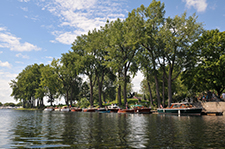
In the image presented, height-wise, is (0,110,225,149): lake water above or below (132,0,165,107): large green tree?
below

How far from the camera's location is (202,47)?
5247cm

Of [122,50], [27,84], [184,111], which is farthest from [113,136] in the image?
[27,84]

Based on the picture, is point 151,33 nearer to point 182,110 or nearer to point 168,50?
point 168,50

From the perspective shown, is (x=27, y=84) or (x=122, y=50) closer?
(x=122, y=50)

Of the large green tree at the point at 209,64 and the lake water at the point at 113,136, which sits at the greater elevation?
the large green tree at the point at 209,64

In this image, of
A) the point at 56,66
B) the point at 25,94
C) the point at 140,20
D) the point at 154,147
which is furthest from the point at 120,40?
the point at 25,94

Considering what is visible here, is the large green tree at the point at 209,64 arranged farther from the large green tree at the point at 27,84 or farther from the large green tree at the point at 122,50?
the large green tree at the point at 27,84

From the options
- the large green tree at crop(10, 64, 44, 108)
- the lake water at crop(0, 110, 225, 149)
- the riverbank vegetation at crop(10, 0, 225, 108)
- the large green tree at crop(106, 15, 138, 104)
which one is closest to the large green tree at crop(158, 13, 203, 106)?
the riverbank vegetation at crop(10, 0, 225, 108)

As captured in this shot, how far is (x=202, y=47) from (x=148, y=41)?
1407 centimetres

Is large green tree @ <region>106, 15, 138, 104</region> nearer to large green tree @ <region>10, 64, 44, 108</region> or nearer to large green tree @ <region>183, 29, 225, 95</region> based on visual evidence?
large green tree @ <region>183, 29, 225, 95</region>

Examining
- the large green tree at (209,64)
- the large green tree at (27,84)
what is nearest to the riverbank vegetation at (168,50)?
the large green tree at (209,64)


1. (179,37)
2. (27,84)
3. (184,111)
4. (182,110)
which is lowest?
(184,111)

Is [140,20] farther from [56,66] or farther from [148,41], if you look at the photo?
[56,66]

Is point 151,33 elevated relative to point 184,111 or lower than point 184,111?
elevated
